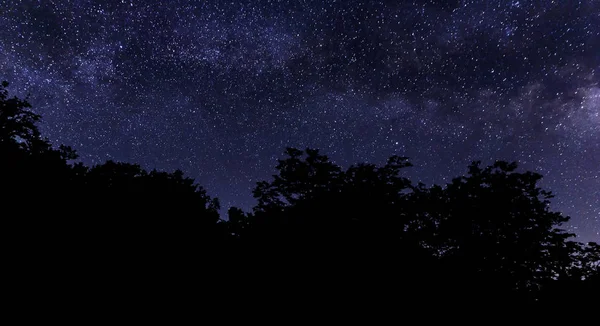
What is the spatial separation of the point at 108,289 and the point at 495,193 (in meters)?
19.0

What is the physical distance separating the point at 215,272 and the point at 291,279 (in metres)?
2.64

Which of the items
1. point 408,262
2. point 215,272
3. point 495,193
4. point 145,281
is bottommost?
point 145,281

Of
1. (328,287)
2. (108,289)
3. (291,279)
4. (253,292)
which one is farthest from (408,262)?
(108,289)

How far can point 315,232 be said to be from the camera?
13.7 meters

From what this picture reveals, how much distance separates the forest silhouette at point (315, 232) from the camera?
10211 millimetres

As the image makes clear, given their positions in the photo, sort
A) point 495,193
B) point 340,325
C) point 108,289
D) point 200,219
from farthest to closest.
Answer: point 495,193 < point 200,219 < point 340,325 < point 108,289

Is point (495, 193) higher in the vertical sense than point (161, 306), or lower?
higher

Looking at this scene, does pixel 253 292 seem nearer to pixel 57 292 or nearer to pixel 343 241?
pixel 343 241

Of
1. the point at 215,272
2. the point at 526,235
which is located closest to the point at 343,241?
the point at 215,272

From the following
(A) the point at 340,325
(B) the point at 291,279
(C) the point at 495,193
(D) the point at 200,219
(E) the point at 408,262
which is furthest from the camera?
(C) the point at 495,193

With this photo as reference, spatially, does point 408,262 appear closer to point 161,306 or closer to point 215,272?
point 215,272

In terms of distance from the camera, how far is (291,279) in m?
11.5

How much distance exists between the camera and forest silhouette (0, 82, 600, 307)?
1021cm

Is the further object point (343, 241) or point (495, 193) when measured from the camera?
point (495, 193)
